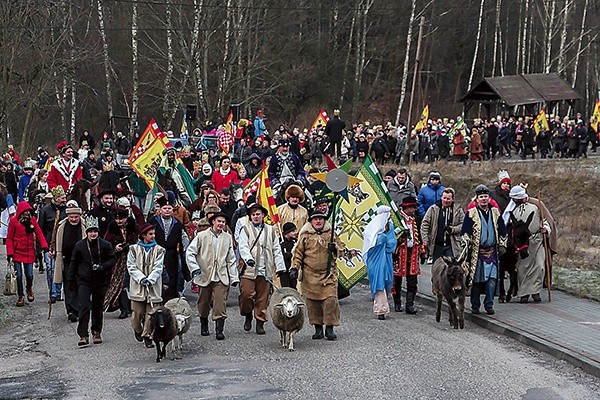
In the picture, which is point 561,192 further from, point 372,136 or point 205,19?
point 205,19

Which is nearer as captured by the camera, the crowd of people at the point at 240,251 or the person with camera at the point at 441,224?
the crowd of people at the point at 240,251

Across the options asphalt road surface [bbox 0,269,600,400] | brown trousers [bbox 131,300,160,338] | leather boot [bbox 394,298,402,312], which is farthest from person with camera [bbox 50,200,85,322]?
leather boot [bbox 394,298,402,312]

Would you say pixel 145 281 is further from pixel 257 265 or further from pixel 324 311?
pixel 324 311

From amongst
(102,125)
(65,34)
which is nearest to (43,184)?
(65,34)

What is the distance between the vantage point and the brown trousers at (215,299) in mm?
13492

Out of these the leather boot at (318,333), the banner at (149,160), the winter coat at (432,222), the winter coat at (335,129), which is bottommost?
the leather boot at (318,333)

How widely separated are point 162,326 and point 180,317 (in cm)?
53

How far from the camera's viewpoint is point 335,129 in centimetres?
3509

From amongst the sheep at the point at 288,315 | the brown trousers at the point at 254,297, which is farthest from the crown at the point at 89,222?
the sheep at the point at 288,315

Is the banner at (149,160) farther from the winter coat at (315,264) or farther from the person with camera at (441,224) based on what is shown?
the winter coat at (315,264)

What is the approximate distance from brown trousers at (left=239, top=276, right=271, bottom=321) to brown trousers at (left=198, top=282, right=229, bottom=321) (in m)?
0.27

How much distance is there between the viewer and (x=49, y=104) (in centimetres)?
5444

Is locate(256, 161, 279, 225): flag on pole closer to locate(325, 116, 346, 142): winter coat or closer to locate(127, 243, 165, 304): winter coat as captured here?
locate(127, 243, 165, 304): winter coat

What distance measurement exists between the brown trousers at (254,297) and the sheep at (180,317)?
124 cm
